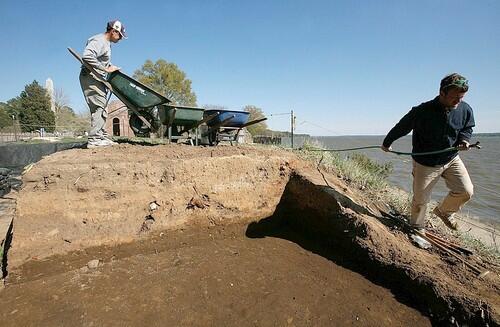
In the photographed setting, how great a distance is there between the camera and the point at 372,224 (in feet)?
10.3

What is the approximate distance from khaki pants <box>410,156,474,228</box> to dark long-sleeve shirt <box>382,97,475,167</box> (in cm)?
9

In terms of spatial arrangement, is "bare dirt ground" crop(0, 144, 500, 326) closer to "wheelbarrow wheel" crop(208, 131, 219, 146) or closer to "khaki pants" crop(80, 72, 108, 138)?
"khaki pants" crop(80, 72, 108, 138)

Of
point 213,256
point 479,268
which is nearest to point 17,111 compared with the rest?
point 213,256

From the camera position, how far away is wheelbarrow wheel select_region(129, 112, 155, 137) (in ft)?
16.4

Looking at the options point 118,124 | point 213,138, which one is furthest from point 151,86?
point 213,138

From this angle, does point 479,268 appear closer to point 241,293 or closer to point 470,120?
point 470,120

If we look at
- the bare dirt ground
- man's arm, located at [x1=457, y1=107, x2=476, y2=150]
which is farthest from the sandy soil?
man's arm, located at [x1=457, y1=107, x2=476, y2=150]

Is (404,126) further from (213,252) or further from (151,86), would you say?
(151,86)

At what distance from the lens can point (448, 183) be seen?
314 cm

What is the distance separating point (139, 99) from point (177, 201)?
6.75 feet

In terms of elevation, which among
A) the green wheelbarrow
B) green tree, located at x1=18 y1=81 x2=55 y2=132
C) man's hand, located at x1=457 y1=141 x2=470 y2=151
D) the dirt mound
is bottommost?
the dirt mound

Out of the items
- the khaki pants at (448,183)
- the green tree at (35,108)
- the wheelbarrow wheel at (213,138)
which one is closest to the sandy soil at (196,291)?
the khaki pants at (448,183)

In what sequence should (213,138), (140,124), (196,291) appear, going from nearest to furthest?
(196,291) → (140,124) → (213,138)

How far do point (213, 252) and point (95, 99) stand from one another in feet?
8.53
